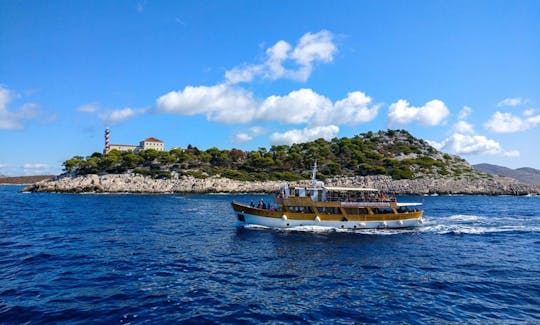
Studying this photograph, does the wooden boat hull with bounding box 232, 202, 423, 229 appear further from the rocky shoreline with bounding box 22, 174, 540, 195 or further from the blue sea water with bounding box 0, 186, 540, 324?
the rocky shoreline with bounding box 22, 174, 540, 195

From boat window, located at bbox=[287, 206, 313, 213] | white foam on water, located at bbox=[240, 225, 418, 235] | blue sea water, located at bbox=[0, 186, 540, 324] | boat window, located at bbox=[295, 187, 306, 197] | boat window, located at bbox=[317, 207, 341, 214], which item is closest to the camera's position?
blue sea water, located at bbox=[0, 186, 540, 324]

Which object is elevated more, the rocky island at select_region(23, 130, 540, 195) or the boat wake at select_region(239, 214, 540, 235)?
the rocky island at select_region(23, 130, 540, 195)

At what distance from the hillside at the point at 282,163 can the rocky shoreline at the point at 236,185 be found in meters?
9.23

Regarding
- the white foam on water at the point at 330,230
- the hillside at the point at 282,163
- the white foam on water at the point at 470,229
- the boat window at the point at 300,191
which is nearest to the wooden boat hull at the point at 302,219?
the white foam on water at the point at 330,230

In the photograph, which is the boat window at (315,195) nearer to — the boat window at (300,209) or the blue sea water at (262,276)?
the boat window at (300,209)

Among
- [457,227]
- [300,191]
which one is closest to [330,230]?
[300,191]

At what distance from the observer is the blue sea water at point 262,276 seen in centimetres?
1856

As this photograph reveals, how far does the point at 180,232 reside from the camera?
139ft

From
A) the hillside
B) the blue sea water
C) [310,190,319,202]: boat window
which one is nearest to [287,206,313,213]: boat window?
[310,190,319,202]: boat window

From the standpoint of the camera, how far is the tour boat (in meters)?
45.9

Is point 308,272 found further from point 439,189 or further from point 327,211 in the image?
point 439,189

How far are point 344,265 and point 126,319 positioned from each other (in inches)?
683

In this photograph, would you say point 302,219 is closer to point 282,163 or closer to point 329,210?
point 329,210

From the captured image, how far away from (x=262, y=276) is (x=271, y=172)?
133 metres
